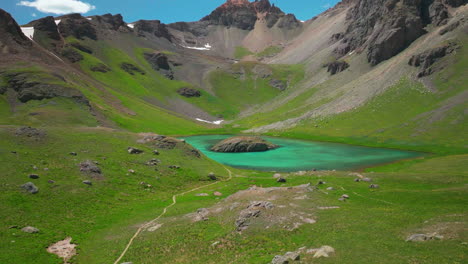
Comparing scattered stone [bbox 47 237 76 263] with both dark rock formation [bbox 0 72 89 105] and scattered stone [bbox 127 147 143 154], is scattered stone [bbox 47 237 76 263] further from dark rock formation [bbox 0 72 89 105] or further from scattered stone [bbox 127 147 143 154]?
dark rock formation [bbox 0 72 89 105]

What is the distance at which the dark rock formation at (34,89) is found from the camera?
132875 mm

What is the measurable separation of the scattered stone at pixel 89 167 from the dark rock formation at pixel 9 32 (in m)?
163

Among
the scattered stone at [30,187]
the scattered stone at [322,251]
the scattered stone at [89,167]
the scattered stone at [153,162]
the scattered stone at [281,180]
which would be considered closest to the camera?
the scattered stone at [322,251]

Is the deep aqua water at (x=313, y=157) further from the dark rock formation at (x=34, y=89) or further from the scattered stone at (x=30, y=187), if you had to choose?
the dark rock formation at (x=34, y=89)

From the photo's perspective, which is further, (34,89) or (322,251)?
(34,89)

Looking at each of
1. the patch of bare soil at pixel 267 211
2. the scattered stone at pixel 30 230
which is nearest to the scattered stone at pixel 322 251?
the patch of bare soil at pixel 267 211

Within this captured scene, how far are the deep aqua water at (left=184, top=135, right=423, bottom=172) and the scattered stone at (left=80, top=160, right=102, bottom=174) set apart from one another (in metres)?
45.5

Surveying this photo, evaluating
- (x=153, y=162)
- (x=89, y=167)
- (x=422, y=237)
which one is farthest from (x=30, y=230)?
(x=422, y=237)

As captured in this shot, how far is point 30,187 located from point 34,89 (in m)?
112

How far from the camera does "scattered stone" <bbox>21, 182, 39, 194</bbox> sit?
1646 inches

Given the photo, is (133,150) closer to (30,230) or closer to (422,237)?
(30,230)

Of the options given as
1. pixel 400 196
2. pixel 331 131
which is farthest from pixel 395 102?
pixel 400 196

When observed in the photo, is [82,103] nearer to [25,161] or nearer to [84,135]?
[84,135]

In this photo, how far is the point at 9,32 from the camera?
7210 inches
